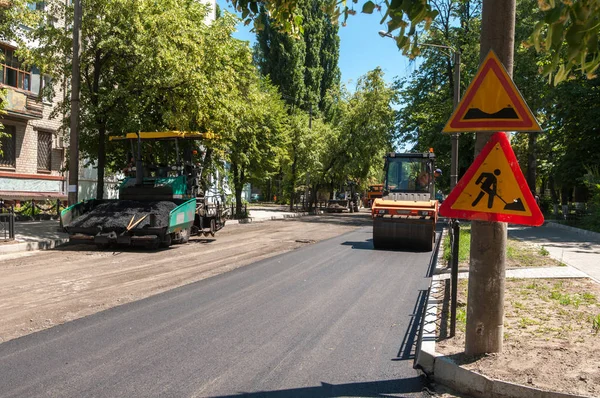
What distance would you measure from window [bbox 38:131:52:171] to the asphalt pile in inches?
582

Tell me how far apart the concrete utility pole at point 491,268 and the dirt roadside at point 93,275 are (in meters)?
4.92

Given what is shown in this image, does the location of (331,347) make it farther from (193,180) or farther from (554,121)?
(554,121)

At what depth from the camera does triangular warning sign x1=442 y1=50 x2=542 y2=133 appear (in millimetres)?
4531

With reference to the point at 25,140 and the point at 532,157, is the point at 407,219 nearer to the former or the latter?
the point at 25,140

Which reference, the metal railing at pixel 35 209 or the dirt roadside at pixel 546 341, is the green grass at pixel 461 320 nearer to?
the dirt roadside at pixel 546 341

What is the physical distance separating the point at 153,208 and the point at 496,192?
10864 mm

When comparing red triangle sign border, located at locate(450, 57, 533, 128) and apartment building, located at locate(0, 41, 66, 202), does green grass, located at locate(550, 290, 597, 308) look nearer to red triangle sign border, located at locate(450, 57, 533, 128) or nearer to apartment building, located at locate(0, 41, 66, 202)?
red triangle sign border, located at locate(450, 57, 533, 128)

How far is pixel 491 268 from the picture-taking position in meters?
4.68

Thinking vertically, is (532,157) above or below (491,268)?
above

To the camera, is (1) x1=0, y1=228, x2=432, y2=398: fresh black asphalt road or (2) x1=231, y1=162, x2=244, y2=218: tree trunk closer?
(1) x1=0, y1=228, x2=432, y2=398: fresh black asphalt road

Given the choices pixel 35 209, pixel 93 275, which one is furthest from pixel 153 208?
pixel 35 209

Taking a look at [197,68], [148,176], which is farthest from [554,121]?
[148,176]

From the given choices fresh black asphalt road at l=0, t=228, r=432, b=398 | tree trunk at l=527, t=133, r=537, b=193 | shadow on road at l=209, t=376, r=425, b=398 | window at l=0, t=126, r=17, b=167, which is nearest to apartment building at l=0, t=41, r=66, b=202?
window at l=0, t=126, r=17, b=167

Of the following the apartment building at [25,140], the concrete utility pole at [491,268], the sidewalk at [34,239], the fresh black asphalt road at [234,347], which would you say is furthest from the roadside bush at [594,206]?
the apartment building at [25,140]
